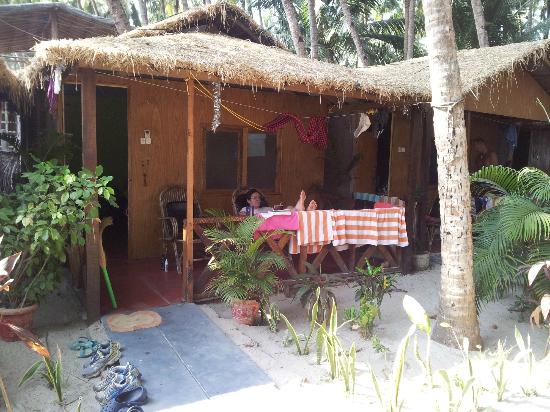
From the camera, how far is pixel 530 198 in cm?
495

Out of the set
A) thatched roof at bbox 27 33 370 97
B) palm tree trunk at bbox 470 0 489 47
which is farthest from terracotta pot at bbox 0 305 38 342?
palm tree trunk at bbox 470 0 489 47

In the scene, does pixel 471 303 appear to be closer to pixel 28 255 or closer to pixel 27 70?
pixel 28 255

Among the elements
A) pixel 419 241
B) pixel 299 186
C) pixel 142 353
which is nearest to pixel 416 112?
pixel 419 241

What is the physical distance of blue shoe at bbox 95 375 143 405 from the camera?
3244 mm

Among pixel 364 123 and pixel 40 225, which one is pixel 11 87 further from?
pixel 364 123

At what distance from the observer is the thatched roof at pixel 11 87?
17.7 feet

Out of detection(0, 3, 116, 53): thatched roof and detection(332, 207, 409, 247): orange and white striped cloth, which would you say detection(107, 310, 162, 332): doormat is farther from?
detection(0, 3, 116, 53): thatched roof

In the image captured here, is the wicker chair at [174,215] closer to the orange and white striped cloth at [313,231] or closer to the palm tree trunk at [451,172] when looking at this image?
the orange and white striped cloth at [313,231]

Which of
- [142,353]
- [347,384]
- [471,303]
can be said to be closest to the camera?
[347,384]

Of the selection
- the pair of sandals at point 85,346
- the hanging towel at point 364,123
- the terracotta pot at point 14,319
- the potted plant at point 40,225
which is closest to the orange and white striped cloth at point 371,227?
the hanging towel at point 364,123

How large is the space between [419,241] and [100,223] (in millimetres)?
4752

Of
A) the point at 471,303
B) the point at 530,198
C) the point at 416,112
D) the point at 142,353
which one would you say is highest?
the point at 416,112

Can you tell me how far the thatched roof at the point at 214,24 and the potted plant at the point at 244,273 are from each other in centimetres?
395

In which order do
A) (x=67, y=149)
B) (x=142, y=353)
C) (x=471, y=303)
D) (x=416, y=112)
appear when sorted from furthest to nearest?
(x=416, y=112) < (x=67, y=149) < (x=471, y=303) < (x=142, y=353)
